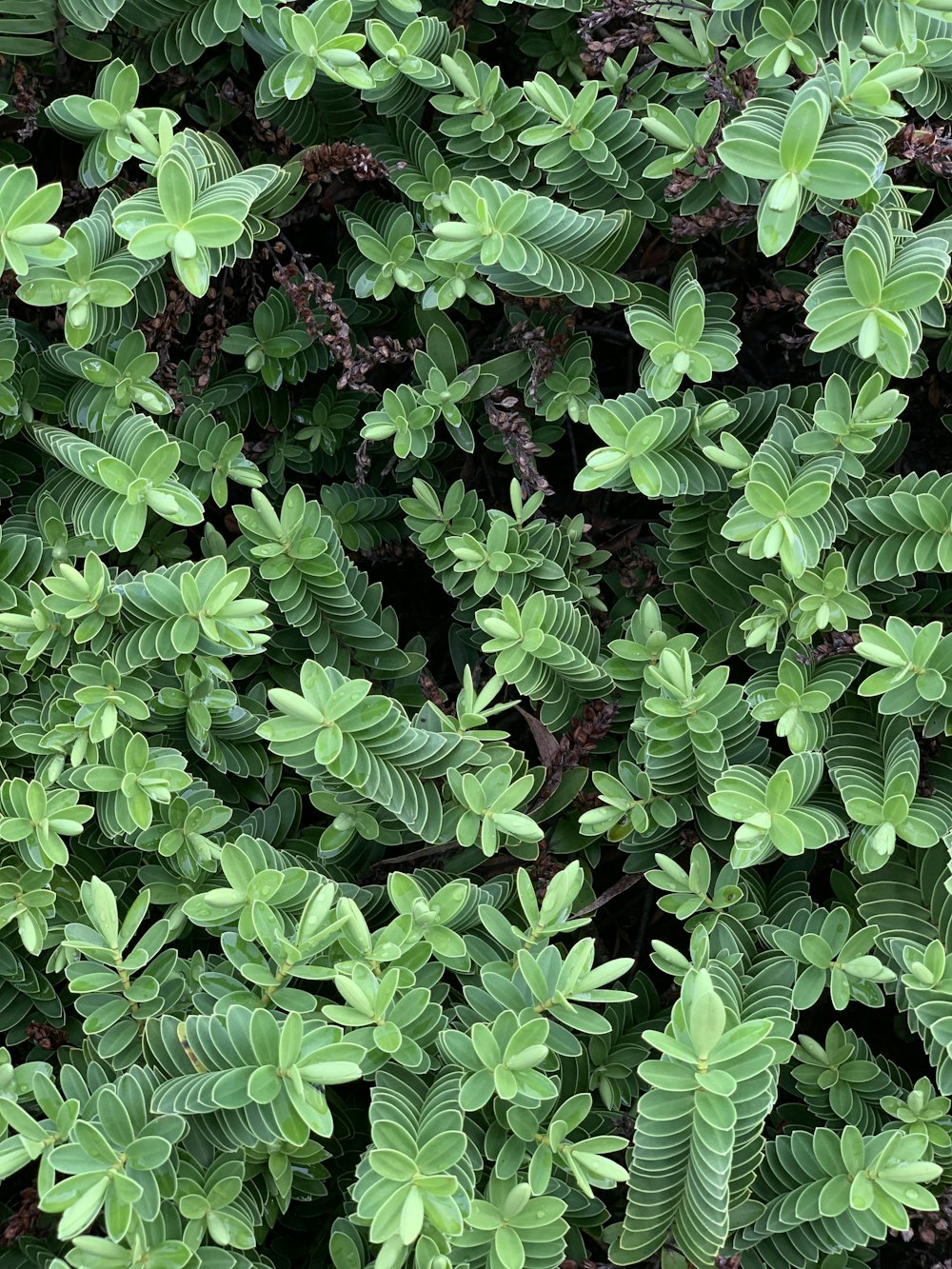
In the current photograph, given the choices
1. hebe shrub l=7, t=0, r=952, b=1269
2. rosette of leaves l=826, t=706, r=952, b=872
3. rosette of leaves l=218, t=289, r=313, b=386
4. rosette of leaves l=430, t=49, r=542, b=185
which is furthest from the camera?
rosette of leaves l=218, t=289, r=313, b=386

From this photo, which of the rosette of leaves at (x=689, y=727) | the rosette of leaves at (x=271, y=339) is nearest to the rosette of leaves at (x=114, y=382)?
Result: the rosette of leaves at (x=271, y=339)

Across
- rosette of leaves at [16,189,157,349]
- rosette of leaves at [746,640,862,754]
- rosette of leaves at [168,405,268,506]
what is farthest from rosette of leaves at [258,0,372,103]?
rosette of leaves at [746,640,862,754]

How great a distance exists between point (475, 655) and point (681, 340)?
624 mm

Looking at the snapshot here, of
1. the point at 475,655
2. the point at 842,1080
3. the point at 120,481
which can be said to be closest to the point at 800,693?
the point at 842,1080

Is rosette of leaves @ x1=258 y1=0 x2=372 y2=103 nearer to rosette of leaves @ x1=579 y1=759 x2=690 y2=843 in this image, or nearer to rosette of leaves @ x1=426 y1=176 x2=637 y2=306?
rosette of leaves @ x1=426 y1=176 x2=637 y2=306

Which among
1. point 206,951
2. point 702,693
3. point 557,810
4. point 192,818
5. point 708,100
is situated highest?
point 708,100

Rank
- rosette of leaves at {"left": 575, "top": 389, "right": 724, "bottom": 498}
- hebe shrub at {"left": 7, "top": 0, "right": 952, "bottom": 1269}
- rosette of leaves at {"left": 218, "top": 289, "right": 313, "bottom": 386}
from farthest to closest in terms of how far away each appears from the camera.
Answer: rosette of leaves at {"left": 218, "top": 289, "right": 313, "bottom": 386} < rosette of leaves at {"left": 575, "top": 389, "right": 724, "bottom": 498} < hebe shrub at {"left": 7, "top": 0, "right": 952, "bottom": 1269}

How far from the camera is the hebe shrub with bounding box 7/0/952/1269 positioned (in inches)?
49.1

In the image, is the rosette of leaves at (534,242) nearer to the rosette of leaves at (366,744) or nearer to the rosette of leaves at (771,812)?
the rosette of leaves at (366,744)

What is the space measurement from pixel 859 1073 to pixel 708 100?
1315mm

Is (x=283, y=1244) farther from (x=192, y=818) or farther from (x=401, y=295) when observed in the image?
(x=401, y=295)

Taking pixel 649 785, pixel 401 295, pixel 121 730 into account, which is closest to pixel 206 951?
pixel 121 730

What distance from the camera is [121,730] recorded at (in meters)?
1.44

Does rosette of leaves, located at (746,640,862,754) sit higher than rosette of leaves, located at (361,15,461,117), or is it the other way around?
rosette of leaves, located at (361,15,461,117)
